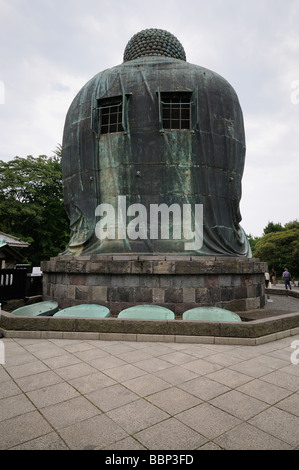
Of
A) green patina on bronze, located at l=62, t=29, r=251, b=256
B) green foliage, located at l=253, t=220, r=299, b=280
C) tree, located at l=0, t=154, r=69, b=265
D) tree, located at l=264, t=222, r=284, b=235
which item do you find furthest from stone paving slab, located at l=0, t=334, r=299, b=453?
tree, located at l=264, t=222, r=284, b=235

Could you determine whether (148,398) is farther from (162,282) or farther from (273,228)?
(273,228)

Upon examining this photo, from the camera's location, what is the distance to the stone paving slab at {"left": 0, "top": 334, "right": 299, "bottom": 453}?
106 inches

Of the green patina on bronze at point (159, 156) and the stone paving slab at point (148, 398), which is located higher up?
the green patina on bronze at point (159, 156)

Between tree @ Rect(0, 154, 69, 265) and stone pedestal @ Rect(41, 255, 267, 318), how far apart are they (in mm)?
16599

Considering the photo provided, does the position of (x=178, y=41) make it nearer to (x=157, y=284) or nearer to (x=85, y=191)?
(x=85, y=191)

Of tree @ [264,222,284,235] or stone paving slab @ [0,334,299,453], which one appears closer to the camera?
stone paving slab @ [0,334,299,453]

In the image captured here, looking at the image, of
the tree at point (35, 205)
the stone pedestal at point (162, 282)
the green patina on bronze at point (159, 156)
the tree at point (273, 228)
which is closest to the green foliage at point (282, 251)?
the tree at point (273, 228)

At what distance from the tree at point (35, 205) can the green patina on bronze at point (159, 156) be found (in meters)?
14.9

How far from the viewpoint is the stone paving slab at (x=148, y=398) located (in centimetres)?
271

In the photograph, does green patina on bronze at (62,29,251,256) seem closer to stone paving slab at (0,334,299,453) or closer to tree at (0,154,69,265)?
stone paving slab at (0,334,299,453)

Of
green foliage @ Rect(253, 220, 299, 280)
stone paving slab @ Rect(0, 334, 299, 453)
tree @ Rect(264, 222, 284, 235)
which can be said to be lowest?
stone paving slab @ Rect(0, 334, 299, 453)

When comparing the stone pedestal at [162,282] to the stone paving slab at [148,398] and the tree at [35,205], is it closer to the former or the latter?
the stone paving slab at [148,398]

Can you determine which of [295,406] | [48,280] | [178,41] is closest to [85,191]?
[48,280]

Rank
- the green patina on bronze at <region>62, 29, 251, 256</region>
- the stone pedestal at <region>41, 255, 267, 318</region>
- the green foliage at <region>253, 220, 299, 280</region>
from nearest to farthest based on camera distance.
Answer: the stone pedestal at <region>41, 255, 267, 318</region>, the green patina on bronze at <region>62, 29, 251, 256</region>, the green foliage at <region>253, 220, 299, 280</region>
